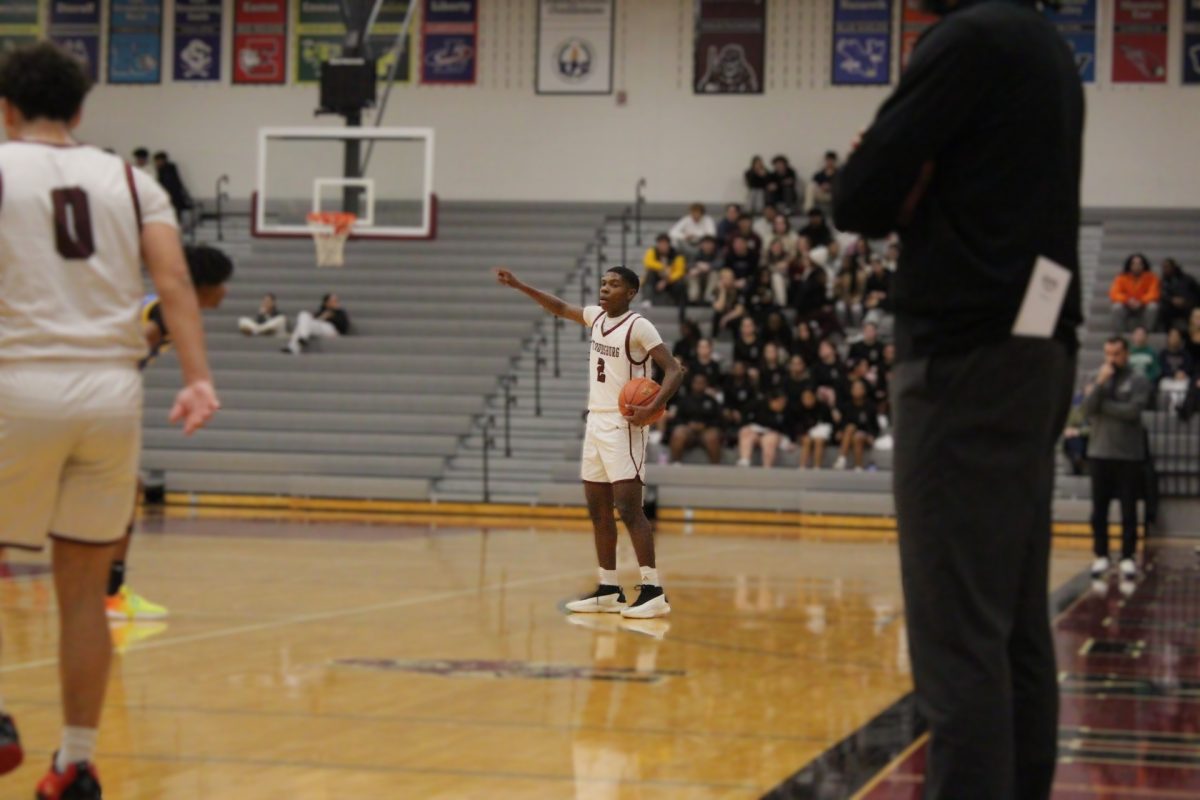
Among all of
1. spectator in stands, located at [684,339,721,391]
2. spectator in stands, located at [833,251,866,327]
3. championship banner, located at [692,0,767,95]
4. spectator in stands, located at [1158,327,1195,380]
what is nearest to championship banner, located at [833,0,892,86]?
championship banner, located at [692,0,767,95]

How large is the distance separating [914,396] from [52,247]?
2.44 metres

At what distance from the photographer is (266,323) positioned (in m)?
25.5

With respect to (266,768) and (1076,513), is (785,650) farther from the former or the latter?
(1076,513)

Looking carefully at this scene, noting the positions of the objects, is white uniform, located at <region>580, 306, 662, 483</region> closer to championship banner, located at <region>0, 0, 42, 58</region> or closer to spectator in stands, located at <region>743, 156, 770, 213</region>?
spectator in stands, located at <region>743, 156, 770, 213</region>

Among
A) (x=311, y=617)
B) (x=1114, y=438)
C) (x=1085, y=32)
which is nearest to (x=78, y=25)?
(x=1085, y=32)

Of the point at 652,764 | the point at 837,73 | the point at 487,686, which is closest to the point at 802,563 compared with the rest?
the point at 487,686

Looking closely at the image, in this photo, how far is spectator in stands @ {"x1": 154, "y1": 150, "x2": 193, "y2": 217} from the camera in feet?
110

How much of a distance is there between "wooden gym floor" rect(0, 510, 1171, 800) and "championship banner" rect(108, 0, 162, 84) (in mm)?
17982

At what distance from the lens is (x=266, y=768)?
8.70m

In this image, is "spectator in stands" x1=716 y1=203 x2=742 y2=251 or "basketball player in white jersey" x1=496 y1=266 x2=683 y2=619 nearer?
"basketball player in white jersey" x1=496 y1=266 x2=683 y2=619

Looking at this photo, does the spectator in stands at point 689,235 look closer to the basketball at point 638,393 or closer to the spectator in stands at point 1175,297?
the basketball at point 638,393

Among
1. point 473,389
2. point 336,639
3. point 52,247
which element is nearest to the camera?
point 52,247

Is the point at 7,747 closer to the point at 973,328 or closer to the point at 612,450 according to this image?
the point at 612,450

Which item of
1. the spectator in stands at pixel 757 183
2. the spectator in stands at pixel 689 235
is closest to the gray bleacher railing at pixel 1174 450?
the spectator in stands at pixel 757 183
